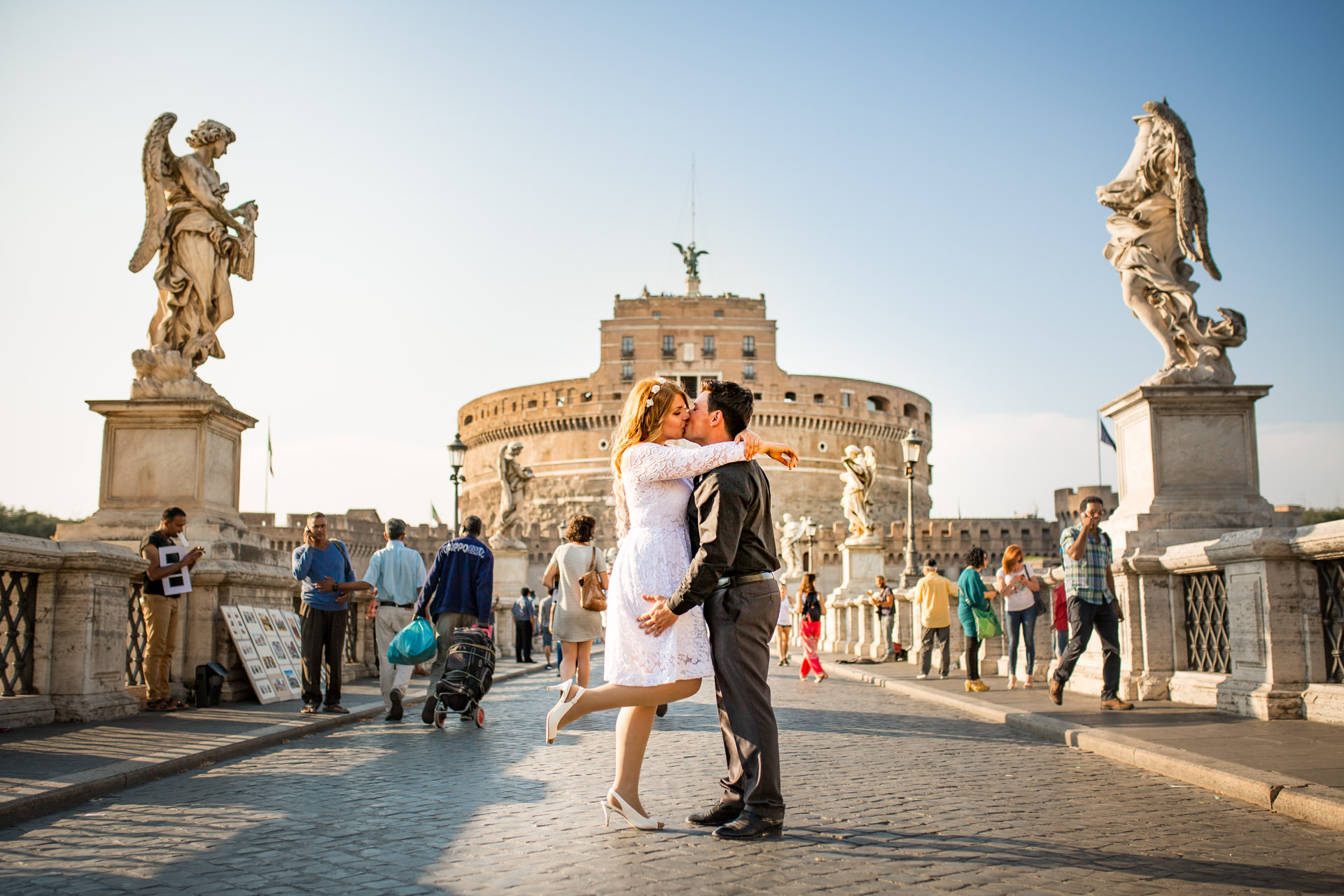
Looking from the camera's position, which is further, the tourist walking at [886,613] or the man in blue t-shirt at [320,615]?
the tourist walking at [886,613]

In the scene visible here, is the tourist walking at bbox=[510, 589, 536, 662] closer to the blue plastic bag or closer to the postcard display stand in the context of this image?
the postcard display stand

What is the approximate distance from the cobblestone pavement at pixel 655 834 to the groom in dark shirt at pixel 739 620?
0.14 metres

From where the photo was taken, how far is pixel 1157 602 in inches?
303

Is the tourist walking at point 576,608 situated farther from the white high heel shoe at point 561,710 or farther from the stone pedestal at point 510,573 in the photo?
the stone pedestal at point 510,573

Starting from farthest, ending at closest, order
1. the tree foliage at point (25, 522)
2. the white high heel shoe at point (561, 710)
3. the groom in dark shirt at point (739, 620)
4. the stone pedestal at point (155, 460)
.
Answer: the tree foliage at point (25, 522)
the stone pedestal at point (155, 460)
the white high heel shoe at point (561, 710)
the groom in dark shirt at point (739, 620)

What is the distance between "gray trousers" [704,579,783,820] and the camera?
3.80m

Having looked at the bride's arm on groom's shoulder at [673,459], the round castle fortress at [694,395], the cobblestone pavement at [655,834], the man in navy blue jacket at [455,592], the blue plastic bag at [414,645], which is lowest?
the cobblestone pavement at [655,834]

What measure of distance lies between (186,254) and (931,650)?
337 inches

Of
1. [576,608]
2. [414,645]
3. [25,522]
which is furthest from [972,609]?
[25,522]

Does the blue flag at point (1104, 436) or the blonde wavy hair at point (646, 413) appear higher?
the blue flag at point (1104, 436)

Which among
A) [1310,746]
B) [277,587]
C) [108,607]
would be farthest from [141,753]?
[1310,746]

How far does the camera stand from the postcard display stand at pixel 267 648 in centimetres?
816

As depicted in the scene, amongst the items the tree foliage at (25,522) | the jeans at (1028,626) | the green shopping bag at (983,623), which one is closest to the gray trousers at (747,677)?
the jeans at (1028,626)

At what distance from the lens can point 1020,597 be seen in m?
9.91
